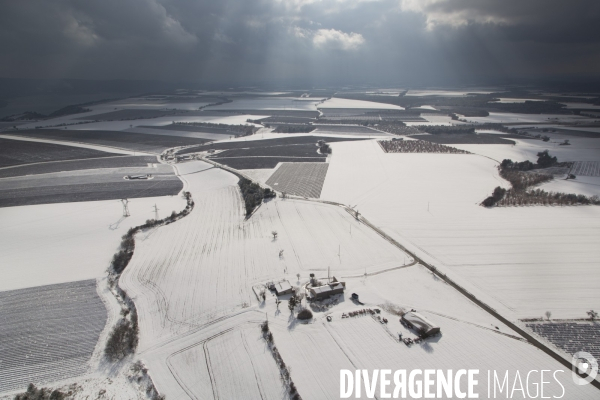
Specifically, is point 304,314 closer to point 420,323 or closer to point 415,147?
point 420,323

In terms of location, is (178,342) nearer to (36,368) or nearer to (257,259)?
(36,368)

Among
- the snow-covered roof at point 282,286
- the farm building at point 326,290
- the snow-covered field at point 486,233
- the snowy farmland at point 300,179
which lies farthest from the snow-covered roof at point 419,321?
the snowy farmland at point 300,179

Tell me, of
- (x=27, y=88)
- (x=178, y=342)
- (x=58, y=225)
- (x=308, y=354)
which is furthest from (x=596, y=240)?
(x=27, y=88)

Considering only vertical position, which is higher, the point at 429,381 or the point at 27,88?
the point at 27,88

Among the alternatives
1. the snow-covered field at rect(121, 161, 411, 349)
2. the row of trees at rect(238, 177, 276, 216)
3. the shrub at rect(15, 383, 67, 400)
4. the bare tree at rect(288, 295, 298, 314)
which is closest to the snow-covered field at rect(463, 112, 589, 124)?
the row of trees at rect(238, 177, 276, 216)

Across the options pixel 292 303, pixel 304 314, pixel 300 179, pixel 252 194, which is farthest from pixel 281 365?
pixel 300 179

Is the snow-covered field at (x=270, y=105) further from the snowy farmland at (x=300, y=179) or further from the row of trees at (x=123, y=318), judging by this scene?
the row of trees at (x=123, y=318)
